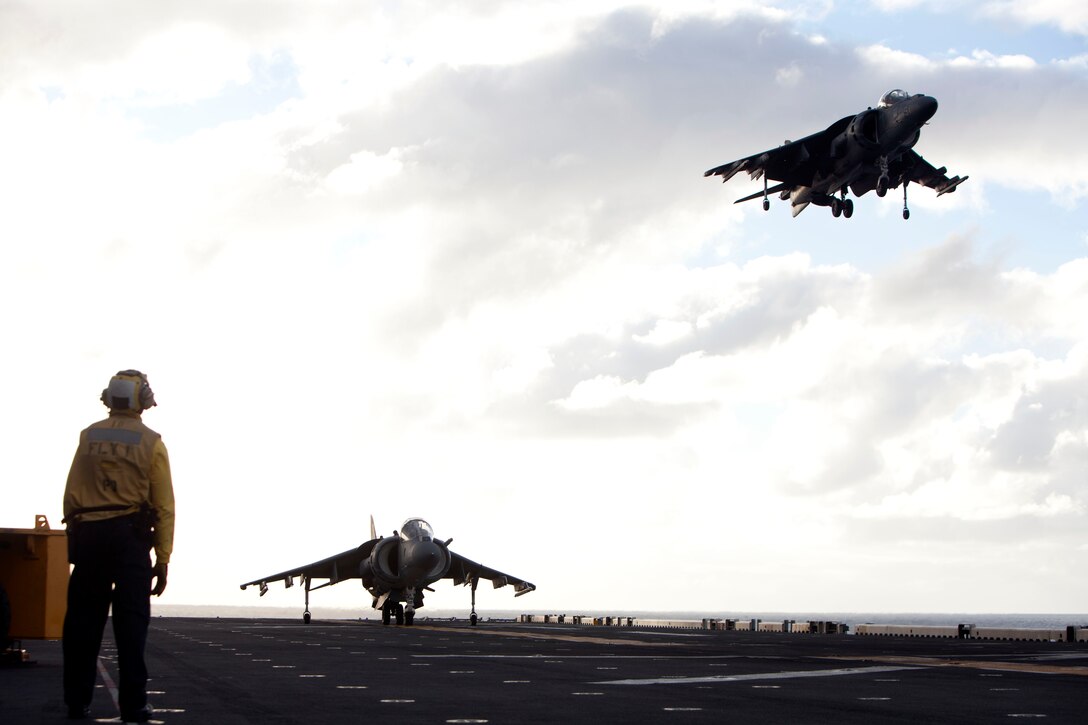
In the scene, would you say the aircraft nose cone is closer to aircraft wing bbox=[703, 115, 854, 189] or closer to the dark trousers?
aircraft wing bbox=[703, 115, 854, 189]

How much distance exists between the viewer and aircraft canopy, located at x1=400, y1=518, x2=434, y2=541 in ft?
160

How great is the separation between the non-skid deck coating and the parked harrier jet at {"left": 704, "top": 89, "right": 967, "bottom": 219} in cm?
2826

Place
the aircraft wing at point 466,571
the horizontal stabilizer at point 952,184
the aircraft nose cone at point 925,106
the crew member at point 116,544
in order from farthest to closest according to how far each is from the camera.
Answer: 1. the aircraft wing at point 466,571
2. the horizontal stabilizer at point 952,184
3. the aircraft nose cone at point 925,106
4. the crew member at point 116,544

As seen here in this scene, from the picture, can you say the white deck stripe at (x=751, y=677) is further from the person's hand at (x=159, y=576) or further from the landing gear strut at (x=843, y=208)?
the landing gear strut at (x=843, y=208)

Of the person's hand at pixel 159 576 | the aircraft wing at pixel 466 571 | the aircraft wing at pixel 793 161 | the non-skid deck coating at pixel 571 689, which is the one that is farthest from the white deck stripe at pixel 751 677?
the aircraft wing at pixel 466 571

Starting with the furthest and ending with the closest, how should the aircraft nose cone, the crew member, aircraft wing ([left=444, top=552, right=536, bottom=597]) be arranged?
aircraft wing ([left=444, top=552, right=536, bottom=597])
the aircraft nose cone
the crew member

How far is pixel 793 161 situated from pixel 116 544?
45106 millimetres

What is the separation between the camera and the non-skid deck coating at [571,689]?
31.9 feet

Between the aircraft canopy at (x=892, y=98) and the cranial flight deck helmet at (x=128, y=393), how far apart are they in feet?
136

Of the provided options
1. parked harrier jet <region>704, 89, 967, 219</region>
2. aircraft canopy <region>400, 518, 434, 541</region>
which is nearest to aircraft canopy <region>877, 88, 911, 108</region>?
parked harrier jet <region>704, 89, 967, 219</region>

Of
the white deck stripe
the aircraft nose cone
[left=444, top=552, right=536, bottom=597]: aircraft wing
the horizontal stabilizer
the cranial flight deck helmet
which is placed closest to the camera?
the cranial flight deck helmet

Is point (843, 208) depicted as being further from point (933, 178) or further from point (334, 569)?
point (334, 569)

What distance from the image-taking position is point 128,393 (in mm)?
9641

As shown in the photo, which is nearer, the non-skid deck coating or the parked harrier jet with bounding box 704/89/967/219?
the non-skid deck coating
